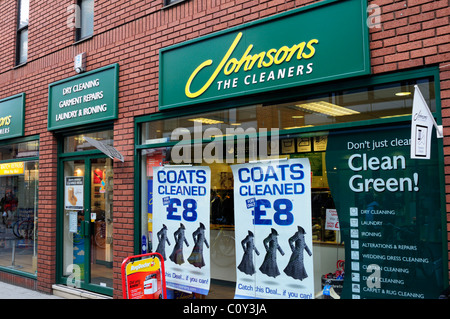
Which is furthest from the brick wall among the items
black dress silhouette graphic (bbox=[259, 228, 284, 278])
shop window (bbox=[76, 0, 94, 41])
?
shop window (bbox=[76, 0, 94, 41])

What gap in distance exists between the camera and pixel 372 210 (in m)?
4.21

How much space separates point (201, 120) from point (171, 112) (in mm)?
507

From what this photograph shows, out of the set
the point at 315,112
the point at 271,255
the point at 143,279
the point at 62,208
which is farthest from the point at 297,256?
the point at 62,208

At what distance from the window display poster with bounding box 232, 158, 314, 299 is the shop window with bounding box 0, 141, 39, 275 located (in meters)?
4.83

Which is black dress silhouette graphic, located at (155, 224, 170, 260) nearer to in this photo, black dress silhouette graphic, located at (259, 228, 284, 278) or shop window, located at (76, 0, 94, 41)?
black dress silhouette graphic, located at (259, 228, 284, 278)

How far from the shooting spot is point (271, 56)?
4922mm

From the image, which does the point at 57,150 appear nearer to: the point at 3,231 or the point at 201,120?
the point at 3,231

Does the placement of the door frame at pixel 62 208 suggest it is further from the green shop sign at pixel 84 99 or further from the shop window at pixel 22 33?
the shop window at pixel 22 33

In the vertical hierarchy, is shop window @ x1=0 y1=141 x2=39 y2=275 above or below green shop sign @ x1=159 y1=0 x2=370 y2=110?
below

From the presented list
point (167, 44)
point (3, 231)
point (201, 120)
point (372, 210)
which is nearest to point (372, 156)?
point (372, 210)

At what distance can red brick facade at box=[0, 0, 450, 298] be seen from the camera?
4027mm

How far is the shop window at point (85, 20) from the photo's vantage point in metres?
7.46

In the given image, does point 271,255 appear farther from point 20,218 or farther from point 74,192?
point 20,218

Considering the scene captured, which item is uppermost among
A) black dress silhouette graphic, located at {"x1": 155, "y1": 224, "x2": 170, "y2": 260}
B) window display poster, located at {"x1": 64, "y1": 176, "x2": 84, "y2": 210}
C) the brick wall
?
the brick wall
